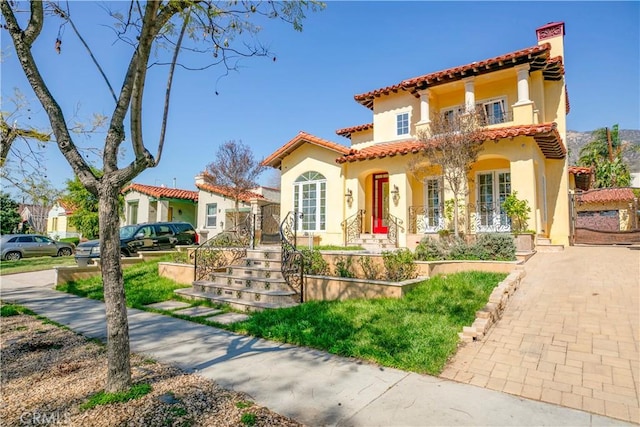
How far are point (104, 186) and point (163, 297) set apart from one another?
636cm

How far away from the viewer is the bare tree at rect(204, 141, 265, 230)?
20.5m

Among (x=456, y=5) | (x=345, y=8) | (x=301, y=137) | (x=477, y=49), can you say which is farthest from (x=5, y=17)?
(x=477, y=49)

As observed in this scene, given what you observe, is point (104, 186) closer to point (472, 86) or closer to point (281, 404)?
point (281, 404)

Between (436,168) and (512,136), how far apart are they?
10.5 ft

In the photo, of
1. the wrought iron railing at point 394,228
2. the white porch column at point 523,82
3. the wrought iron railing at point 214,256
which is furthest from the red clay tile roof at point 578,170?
the wrought iron railing at point 214,256

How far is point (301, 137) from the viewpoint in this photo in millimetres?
16281

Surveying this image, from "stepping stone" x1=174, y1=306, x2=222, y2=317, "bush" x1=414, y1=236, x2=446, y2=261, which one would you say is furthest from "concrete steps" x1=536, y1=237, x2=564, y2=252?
"stepping stone" x1=174, y1=306, x2=222, y2=317

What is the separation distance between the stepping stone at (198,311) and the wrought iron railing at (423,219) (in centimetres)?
896

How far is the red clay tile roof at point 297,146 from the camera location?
15.6 meters

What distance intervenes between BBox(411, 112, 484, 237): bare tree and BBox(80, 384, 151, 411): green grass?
10.2m

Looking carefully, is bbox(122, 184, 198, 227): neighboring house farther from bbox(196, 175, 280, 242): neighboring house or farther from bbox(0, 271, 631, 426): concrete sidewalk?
bbox(0, 271, 631, 426): concrete sidewalk

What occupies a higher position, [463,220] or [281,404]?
[463,220]

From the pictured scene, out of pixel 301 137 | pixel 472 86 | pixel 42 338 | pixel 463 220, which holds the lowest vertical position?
pixel 42 338

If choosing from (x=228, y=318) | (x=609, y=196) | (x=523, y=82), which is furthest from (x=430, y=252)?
(x=609, y=196)
